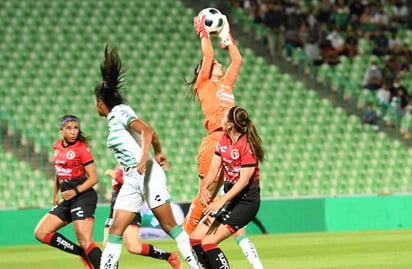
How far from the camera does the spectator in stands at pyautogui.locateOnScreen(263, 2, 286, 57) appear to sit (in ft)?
87.2

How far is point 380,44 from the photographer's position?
27.5 m

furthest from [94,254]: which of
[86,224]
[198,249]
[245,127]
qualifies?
[245,127]

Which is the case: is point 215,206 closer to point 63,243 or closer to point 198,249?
point 198,249

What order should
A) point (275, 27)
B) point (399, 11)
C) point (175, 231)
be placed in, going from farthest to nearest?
point (399, 11), point (275, 27), point (175, 231)

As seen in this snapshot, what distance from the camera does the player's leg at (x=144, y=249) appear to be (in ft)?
37.4

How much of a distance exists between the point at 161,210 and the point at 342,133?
1526 cm

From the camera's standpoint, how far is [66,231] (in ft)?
64.9

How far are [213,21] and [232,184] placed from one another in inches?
81.6

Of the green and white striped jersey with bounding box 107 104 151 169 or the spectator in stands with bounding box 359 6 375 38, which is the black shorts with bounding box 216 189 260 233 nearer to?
the green and white striped jersey with bounding box 107 104 151 169

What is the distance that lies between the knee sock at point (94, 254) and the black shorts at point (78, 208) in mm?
397

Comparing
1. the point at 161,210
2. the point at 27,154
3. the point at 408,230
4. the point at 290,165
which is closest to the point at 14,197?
the point at 27,154

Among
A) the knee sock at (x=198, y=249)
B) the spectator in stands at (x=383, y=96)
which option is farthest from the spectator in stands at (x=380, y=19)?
the knee sock at (x=198, y=249)

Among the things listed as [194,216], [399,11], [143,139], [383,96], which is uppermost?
[399,11]

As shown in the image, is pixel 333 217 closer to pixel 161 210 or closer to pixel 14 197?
pixel 14 197
